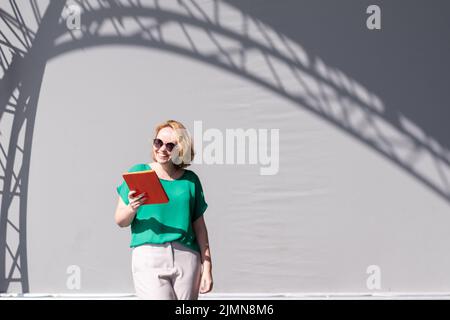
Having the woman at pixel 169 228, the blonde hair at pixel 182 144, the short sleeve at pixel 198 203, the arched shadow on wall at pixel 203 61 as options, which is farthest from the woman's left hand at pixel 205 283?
the arched shadow on wall at pixel 203 61

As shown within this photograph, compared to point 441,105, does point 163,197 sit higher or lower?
lower

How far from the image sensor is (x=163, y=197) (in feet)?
14.5

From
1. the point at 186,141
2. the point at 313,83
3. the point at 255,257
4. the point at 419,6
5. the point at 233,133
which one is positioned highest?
the point at 419,6

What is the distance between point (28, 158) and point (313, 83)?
412cm

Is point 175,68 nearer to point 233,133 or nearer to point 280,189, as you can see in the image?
point 233,133

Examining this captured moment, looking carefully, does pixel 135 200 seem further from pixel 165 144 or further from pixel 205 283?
pixel 205 283

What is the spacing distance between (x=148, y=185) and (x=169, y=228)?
336mm

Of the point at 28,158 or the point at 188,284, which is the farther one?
the point at 28,158

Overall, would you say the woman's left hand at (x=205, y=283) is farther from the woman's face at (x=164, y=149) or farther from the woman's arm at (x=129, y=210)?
the woman's face at (x=164, y=149)

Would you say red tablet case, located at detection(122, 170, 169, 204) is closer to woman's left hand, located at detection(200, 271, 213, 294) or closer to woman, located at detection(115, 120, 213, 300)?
woman, located at detection(115, 120, 213, 300)

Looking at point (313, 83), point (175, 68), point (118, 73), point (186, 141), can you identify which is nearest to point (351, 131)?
point (313, 83)

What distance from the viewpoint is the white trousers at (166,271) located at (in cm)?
439

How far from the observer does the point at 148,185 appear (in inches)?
171

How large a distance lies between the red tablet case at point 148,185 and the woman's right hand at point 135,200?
20 millimetres
